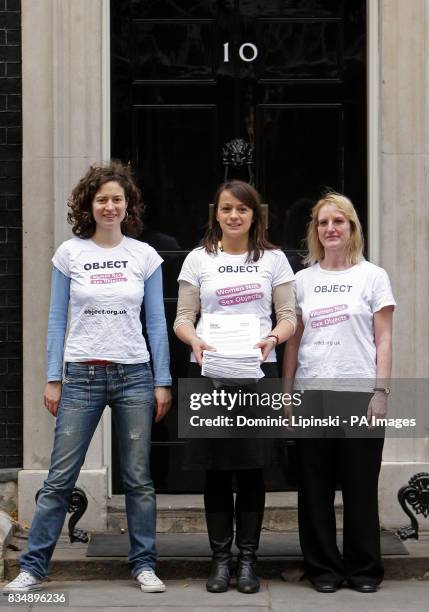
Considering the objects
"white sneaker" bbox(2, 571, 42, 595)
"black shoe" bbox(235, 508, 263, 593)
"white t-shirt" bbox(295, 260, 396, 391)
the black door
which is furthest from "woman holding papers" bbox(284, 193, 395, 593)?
the black door

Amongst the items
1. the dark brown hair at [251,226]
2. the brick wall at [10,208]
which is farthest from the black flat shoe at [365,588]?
the brick wall at [10,208]

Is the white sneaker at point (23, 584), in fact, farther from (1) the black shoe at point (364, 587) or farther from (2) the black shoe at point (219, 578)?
(1) the black shoe at point (364, 587)

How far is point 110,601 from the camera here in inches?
240

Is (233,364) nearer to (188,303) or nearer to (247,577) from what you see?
(188,303)

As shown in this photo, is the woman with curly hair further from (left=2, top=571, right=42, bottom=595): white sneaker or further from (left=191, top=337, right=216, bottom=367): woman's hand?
(left=191, top=337, right=216, bottom=367): woman's hand

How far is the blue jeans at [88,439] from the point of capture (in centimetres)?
605

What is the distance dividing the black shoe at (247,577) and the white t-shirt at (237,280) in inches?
39.6

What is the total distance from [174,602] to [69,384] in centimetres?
116

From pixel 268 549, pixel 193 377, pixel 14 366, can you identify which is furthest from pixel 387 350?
pixel 14 366

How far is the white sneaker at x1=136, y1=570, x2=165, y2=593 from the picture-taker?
6.16 metres

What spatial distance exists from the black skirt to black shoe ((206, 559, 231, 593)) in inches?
19.8

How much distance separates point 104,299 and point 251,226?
0.81 metres

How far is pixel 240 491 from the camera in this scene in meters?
6.15

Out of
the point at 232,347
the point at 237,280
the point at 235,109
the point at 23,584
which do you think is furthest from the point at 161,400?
the point at 235,109
